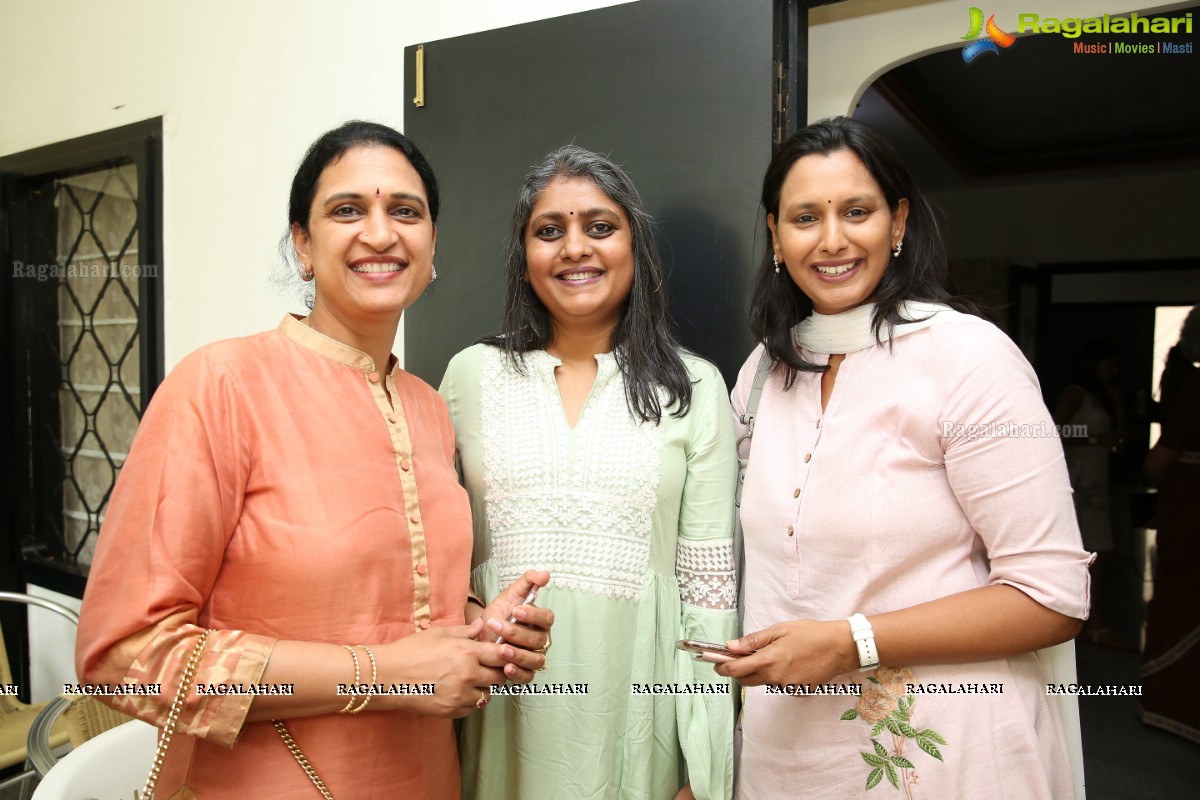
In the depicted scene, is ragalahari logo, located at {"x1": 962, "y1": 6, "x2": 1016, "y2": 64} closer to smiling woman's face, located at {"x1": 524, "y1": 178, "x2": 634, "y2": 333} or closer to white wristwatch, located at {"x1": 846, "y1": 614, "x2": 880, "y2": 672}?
smiling woman's face, located at {"x1": 524, "y1": 178, "x2": 634, "y2": 333}

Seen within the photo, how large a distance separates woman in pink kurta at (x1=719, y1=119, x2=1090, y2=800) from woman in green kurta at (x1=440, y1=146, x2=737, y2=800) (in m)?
0.10

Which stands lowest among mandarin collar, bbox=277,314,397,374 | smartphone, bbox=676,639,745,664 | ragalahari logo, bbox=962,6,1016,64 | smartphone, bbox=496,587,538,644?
smartphone, bbox=676,639,745,664

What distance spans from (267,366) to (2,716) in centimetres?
261

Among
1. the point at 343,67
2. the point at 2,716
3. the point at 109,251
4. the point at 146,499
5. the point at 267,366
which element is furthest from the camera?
the point at 109,251

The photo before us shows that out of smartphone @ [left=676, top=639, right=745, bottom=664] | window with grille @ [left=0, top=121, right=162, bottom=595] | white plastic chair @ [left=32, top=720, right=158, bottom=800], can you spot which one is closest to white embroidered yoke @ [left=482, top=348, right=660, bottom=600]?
smartphone @ [left=676, top=639, right=745, bottom=664]

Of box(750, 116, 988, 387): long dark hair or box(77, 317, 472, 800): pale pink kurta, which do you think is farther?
box(750, 116, 988, 387): long dark hair

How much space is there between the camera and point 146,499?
0.97 m

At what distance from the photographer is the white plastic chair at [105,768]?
1.39 m

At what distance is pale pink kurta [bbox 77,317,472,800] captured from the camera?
0.96m

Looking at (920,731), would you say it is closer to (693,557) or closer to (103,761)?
(693,557)

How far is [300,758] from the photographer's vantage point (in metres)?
1.07

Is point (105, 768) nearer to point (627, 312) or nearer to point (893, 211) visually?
point (627, 312)

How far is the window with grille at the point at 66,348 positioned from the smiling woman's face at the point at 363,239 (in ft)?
8.07

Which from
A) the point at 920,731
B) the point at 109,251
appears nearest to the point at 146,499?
the point at 920,731
